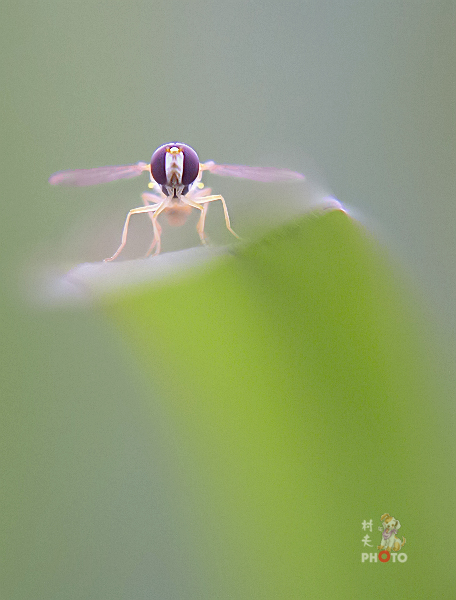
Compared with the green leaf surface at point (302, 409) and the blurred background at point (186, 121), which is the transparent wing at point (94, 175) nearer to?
the blurred background at point (186, 121)

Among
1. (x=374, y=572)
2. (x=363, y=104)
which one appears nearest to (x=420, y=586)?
(x=374, y=572)

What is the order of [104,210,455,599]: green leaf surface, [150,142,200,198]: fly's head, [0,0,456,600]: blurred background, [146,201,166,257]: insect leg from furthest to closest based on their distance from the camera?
1. [150,142,200,198]: fly's head
2. [146,201,166,257]: insect leg
3. [0,0,456,600]: blurred background
4. [104,210,455,599]: green leaf surface

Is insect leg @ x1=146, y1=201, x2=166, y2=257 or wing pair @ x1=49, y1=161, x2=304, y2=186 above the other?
wing pair @ x1=49, y1=161, x2=304, y2=186

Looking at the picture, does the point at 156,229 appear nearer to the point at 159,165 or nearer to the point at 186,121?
the point at 159,165

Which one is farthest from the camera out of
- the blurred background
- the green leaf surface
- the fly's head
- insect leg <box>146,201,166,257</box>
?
the fly's head

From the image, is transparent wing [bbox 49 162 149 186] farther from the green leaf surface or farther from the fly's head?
the green leaf surface

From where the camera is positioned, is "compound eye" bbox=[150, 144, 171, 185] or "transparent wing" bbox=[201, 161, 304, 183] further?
"compound eye" bbox=[150, 144, 171, 185]

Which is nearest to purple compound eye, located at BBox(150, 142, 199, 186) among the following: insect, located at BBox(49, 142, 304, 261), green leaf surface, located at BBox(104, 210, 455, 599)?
insect, located at BBox(49, 142, 304, 261)

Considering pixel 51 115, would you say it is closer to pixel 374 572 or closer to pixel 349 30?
pixel 349 30

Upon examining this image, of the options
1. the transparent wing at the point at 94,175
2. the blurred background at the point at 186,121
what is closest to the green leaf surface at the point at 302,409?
the blurred background at the point at 186,121
